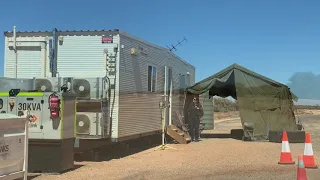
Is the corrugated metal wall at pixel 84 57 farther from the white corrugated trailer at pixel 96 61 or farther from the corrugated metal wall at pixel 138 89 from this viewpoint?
the corrugated metal wall at pixel 138 89

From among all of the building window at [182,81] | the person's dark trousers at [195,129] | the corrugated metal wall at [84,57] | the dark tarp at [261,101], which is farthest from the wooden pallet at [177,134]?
the corrugated metal wall at [84,57]

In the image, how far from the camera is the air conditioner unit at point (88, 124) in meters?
11.3

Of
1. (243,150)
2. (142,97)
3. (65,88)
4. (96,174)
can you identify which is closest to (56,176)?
(96,174)

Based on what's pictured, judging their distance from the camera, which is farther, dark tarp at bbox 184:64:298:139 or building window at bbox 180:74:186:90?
building window at bbox 180:74:186:90

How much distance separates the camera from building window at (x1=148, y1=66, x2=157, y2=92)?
14.6 metres

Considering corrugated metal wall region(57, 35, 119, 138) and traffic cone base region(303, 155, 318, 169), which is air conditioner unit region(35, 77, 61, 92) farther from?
traffic cone base region(303, 155, 318, 169)

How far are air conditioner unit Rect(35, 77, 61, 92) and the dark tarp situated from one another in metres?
8.32

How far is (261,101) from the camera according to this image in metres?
18.5

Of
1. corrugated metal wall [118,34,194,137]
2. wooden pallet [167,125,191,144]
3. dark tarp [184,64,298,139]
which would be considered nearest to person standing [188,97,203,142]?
dark tarp [184,64,298,139]

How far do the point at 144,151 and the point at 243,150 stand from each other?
322cm

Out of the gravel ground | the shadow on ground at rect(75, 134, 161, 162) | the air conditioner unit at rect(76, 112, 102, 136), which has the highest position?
the air conditioner unit at rect(76, 112, 102, 136)

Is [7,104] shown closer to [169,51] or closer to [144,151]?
[144,151]

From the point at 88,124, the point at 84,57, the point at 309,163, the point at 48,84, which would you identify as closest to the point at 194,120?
the point at 84,57

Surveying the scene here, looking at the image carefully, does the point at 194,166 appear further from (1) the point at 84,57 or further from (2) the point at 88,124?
(1) the point at 84,57
